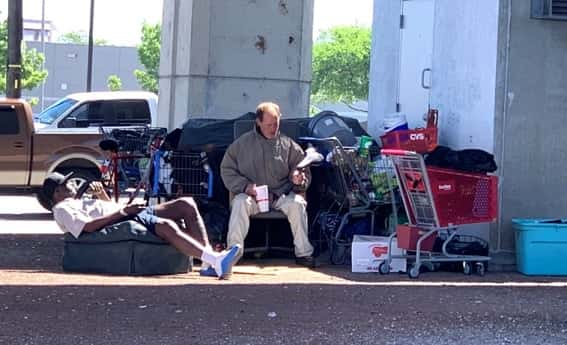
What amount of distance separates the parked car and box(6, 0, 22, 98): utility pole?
3.71 m

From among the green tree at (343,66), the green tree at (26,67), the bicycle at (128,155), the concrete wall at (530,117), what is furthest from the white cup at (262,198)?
the green tree at (343,66)

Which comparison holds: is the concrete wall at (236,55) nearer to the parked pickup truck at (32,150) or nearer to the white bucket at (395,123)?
the parked pickup truck at (32,150)

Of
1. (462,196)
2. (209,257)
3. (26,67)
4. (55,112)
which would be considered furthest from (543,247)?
(26,67)

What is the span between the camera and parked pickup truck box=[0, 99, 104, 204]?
17.9 m

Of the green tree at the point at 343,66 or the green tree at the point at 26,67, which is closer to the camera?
the green tree at the point at 26,67

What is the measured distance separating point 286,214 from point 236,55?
4772mm

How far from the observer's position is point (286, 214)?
37.2 feet

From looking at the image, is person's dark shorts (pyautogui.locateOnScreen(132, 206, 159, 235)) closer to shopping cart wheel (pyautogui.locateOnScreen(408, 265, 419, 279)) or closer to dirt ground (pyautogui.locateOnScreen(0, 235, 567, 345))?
dirt ground (pyautogui.locateOnScreen(0, 235, 567, 345))

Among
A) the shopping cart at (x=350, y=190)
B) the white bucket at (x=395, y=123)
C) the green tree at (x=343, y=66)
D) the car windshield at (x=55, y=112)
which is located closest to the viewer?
the shopping cart at (x=350, y=190)

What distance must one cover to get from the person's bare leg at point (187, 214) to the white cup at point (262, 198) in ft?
2.40

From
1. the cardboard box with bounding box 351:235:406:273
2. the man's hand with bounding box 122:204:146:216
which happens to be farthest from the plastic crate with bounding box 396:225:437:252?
the man's hand with bounding box 122:204:146:216

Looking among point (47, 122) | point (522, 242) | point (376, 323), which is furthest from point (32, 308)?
point (47, 122)

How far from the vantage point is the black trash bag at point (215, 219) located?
1175cm

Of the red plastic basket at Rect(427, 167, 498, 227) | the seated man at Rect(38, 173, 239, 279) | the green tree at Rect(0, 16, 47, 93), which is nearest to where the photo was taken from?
the seated man at Rect(38, 173, 239, 279)
